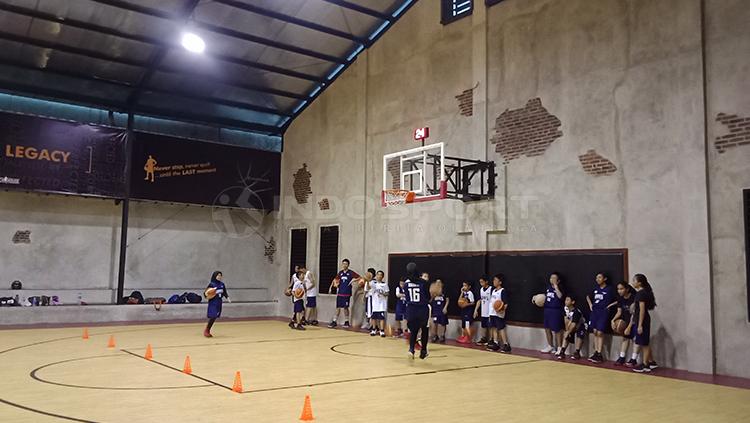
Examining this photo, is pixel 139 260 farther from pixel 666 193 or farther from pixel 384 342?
pixel 666 193

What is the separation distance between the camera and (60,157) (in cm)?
1777

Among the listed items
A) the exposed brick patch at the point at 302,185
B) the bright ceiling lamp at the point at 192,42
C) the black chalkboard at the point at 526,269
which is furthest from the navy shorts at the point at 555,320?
the bright ceiling lamp at the point at 192,42

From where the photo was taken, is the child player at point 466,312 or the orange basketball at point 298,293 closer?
the child player at point 466,312

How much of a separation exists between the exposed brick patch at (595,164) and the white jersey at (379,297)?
620 cm

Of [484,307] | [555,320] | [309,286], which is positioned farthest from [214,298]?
[555,320]

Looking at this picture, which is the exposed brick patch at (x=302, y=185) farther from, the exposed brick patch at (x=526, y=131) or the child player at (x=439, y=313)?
the exposed brick patch at (x=526, y=131)

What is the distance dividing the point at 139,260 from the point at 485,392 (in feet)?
49.9

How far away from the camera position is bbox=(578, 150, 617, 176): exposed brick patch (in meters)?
12.0

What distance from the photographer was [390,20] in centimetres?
1791

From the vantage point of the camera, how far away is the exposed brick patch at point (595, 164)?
1205 centimetres

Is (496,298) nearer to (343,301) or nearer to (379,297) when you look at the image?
(379,297)

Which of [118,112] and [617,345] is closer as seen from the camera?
[617,345]

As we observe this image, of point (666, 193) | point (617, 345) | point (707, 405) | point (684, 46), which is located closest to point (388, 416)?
point (707, 405)

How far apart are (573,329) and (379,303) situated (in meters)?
5.51
